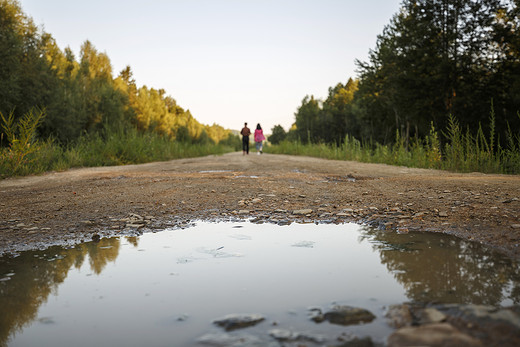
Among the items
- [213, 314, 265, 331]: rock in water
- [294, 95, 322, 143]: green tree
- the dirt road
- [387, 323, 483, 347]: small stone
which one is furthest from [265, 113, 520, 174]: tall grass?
[294, 95, 322, 143]: green tree

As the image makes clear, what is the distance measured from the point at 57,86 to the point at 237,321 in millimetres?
16047

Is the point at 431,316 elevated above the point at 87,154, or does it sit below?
below

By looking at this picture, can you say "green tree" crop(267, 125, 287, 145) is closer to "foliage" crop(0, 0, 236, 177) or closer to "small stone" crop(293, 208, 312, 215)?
"foliage" crop(0, 0, 236, 177)

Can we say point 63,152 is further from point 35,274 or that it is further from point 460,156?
point 460,156

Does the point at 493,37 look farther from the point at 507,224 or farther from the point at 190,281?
the point at 190,281

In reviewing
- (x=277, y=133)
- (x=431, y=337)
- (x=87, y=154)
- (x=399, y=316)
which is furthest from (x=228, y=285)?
(x=277, y=133)

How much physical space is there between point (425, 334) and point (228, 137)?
233 feet

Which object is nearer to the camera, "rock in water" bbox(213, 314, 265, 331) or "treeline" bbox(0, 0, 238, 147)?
"rock in water" bbox(213, 314, 265, 331)

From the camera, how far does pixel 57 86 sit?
14.4m

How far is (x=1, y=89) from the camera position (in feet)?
38.9

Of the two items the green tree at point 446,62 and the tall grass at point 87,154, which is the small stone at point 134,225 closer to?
the tall grass at point 87,154

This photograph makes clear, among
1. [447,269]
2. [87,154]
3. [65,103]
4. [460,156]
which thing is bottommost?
[447,269]

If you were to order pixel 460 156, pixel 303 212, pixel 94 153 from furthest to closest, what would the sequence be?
pixel 94 153, pixel 460 156, pixel 303 212

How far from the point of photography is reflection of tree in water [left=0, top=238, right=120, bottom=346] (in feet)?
4.01
